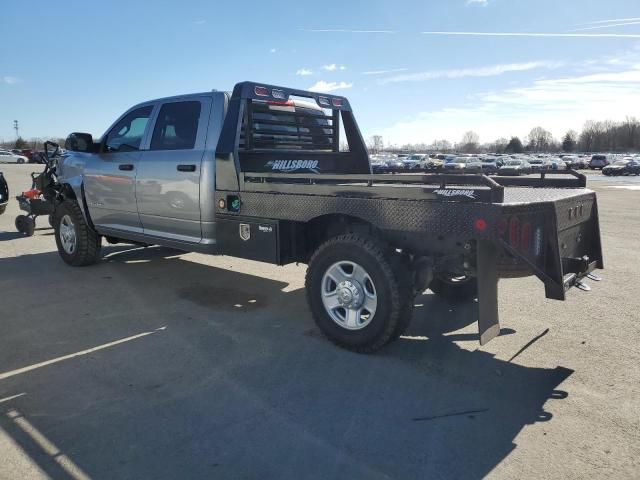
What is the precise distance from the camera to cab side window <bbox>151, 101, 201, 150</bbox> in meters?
5.37

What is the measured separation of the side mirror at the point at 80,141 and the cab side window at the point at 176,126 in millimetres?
1095

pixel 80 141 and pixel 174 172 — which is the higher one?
pixel 80 141

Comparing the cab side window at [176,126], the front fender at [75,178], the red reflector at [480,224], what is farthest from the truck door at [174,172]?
the red reflector at [480,224]

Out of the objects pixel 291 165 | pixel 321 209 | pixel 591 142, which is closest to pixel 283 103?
pixel 291 165

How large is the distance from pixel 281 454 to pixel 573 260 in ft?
9.14

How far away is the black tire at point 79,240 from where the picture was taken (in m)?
7.01

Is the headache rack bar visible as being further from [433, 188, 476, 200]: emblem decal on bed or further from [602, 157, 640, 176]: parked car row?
[602, 157, 640, 176]: parked car row

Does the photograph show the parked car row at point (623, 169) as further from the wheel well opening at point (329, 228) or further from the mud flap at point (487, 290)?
the mud flap at point (487, 290)

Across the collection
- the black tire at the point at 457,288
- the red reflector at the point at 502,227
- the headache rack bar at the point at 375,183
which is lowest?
the black tire at the point at 457,288

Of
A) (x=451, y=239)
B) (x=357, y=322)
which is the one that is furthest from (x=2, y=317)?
(x=451, y=239)

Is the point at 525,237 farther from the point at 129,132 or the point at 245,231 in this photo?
the point at 129,132

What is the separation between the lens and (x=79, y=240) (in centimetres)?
702

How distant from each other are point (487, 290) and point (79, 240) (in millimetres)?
5605

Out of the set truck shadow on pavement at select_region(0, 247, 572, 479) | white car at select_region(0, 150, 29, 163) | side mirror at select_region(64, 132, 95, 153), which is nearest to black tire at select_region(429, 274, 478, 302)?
truck shadow on pavement at select_region(0, 247, 572, 479)
